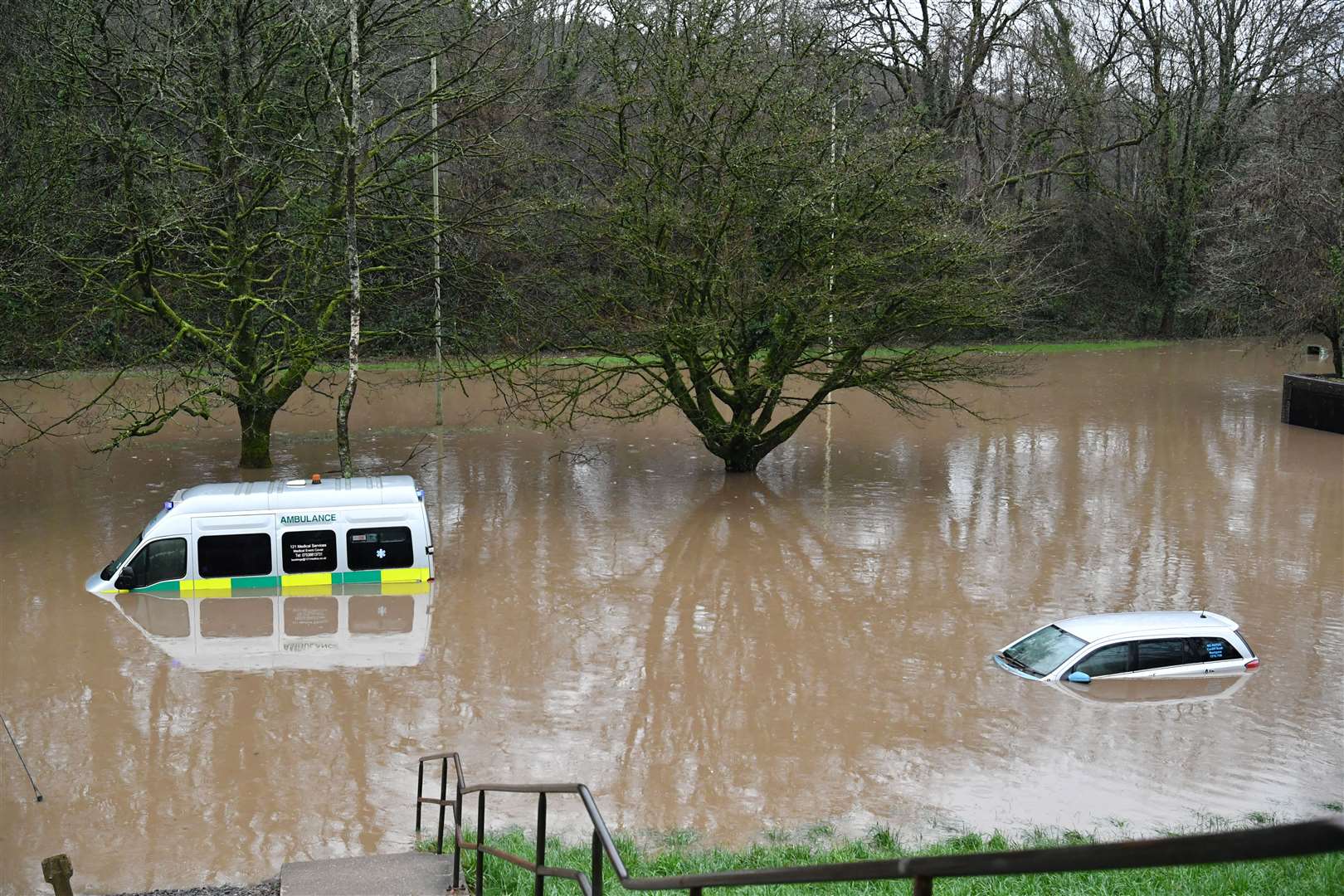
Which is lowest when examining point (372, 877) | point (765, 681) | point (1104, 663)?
point (765, 681)

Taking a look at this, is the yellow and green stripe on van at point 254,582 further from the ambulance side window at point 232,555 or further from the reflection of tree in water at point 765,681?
the reflection of tree in water at point 765,681

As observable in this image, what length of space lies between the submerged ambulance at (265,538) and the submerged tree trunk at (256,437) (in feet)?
29.6

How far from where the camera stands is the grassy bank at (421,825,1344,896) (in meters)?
7.57

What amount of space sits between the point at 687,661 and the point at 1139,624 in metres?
5.56

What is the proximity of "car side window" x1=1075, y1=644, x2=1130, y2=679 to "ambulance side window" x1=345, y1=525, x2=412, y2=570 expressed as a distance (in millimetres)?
9601

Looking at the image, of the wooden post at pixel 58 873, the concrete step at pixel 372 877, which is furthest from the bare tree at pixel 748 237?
the wooden post at pixel 58 873

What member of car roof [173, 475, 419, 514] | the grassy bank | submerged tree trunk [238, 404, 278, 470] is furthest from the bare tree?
the grassy bank

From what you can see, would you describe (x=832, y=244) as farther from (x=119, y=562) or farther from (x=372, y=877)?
(x=372, y=877)

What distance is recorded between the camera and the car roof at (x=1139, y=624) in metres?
15.4

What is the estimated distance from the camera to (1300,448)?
32.2 metres

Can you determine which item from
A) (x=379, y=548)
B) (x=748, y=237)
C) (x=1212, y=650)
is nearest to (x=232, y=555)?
(x=379, y=548)

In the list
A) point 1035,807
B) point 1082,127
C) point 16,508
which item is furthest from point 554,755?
point 1082,127

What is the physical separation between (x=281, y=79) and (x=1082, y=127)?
118 ft

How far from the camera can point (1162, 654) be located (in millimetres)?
15359
